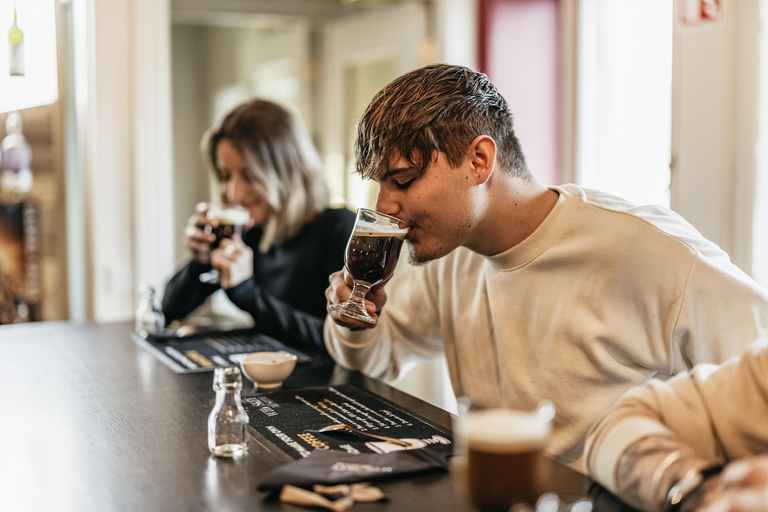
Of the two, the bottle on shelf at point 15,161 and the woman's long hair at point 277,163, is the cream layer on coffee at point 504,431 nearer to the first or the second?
the woman's long hair at point 277,163

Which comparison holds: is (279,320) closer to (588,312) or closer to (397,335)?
(397,335)

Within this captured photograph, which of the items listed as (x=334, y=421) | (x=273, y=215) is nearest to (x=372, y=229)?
(x=334, y=421)

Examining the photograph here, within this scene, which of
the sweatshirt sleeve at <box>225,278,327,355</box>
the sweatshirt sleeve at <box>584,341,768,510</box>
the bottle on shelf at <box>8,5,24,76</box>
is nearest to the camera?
the sweatshirt sleeve at <box>584,341,768,510</box>

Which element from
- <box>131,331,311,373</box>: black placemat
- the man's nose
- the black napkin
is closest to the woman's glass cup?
the black napkin

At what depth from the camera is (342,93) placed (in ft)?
14.3

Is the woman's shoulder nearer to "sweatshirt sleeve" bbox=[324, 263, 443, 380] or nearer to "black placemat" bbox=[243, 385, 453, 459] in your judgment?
"sweatshirt sleeve" bbox=[324, 263, 443, 380]

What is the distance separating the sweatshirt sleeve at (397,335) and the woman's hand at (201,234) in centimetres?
65

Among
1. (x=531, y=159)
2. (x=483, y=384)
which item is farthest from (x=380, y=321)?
(x=531, y=159)

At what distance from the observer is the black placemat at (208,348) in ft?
6.10

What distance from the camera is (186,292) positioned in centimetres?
262

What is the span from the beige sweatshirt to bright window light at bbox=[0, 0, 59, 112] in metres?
2.53

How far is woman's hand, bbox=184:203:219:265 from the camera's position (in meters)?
2.38

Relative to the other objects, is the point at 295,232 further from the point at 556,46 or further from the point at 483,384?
the point at 556,46

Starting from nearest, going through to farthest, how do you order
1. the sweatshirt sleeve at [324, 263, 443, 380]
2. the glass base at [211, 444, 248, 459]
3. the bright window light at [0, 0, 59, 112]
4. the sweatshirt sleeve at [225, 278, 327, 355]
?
the glass base at [211, 444, 248, 459]
the sweatshirt sleeve at [324, 263, 443, 380]
the sweatshirt sleeve at [225, 278, 327, 355]
the bright window light at [0, 0, 59, 112]
